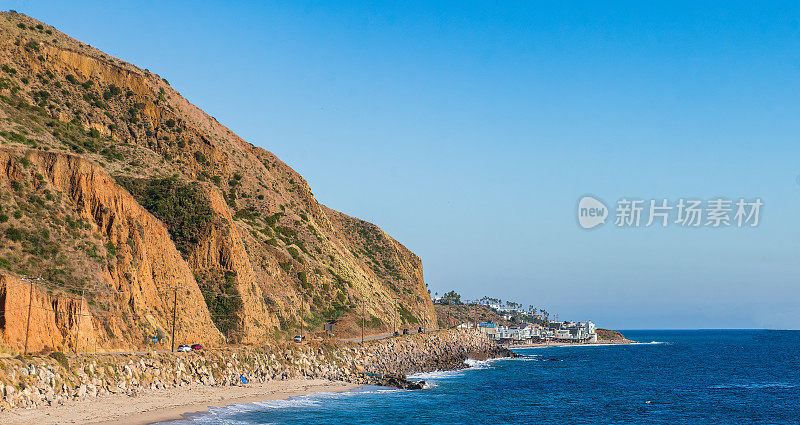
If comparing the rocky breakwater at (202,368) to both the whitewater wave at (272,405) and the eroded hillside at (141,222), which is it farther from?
the whitewater wave at (272,405)

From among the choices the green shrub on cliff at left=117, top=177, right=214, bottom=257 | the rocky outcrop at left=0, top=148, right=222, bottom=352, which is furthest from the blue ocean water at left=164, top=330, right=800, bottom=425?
the green shrub on cliff at left=117, top=177, right=214, bottom=257

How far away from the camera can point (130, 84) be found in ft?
356

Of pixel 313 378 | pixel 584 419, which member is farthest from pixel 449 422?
pixel 313 378

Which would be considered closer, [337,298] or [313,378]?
[313,378]

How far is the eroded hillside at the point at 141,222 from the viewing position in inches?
2309

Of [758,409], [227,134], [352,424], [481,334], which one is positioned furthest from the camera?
[481,334]

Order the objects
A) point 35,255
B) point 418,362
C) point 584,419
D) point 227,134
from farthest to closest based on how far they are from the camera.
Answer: point 227,134 → point 418,362 → point 584,419 → point 35,255

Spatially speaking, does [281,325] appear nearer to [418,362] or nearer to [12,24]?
[418,362]

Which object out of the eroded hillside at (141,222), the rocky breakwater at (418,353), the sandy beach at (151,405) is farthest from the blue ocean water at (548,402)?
the eroded hillside at (141,222)

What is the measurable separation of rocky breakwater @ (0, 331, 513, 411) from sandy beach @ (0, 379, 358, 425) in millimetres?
775

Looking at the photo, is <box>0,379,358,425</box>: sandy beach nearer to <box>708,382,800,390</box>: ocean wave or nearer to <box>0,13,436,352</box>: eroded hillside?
<box>0,13,436,352</box>: eroded hillside

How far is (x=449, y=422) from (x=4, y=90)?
235ft

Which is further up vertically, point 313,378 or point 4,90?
point 4,90

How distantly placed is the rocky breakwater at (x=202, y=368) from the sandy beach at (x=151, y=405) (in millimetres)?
775
